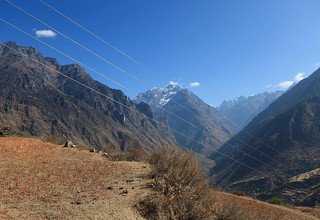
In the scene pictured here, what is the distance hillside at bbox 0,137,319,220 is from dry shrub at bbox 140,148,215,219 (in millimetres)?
569

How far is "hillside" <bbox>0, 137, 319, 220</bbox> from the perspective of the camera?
40.0 feet

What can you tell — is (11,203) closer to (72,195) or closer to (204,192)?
(72,195)

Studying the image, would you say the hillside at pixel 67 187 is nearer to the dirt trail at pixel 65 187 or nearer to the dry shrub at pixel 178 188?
the dirt trail at pixel 65 187

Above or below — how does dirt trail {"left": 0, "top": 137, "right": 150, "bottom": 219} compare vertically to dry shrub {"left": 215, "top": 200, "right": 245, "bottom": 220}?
above

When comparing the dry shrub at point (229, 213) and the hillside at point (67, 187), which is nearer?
the hillside at point (67, 187)

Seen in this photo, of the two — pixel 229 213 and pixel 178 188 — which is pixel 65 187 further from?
pixel 229 213

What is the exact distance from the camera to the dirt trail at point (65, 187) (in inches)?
479

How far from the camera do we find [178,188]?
648 inches

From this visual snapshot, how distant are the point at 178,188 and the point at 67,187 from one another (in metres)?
4.20

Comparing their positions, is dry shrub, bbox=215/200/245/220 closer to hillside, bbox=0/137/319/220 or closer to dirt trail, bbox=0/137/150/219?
hillside, bbox=0/137/319/220

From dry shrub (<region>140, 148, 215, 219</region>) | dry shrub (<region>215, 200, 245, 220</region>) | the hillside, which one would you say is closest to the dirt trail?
the hillside

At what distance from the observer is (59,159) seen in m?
21.4

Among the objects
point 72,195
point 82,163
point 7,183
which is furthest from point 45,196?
point 82,163

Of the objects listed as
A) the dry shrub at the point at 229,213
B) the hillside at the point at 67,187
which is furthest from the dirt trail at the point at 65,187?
the dry shrub at the point at 229,213
